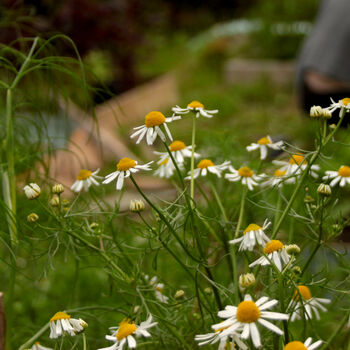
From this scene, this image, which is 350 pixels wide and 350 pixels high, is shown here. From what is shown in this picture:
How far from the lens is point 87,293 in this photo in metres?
1.19

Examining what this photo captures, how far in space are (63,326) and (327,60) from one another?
2.39m

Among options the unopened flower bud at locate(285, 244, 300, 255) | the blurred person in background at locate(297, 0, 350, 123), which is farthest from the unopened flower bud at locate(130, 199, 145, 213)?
the blurred person in background at locate(297, 0, 350, 123)

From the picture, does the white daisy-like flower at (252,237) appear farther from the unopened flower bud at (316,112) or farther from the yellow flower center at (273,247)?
the unopened flower bud at (316,112)

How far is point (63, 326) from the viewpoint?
1.56 feet

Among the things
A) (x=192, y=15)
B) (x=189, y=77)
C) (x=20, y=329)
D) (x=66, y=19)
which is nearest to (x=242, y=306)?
(x=20, y=329)

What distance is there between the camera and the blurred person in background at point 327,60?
100 inches

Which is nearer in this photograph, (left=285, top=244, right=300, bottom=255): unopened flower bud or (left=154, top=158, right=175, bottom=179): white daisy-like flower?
(left=285, top=244, right=300, bottom=255): unopened flower bud

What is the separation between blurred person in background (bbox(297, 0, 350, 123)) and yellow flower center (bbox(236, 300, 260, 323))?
2.24m

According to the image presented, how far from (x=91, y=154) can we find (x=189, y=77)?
1.48 m

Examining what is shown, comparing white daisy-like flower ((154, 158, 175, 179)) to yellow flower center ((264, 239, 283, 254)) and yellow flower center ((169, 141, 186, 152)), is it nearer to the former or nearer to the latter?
yellow flower center ((169, 141, 186, 152))

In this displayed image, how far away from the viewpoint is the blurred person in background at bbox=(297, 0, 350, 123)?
100 inches

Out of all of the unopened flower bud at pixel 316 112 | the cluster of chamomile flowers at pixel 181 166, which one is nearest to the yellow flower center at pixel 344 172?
the cluster of chamomile flowers at pixel 181 166

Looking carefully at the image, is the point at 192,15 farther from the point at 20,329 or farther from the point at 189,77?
the point at 20,329

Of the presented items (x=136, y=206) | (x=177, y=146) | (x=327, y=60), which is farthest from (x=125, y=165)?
(x=327, y=60)
